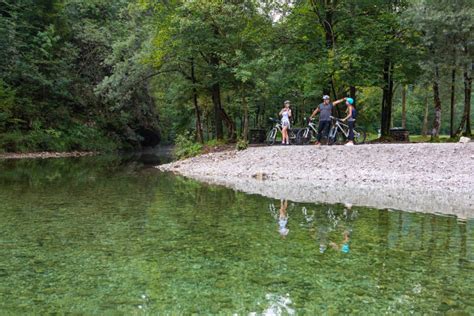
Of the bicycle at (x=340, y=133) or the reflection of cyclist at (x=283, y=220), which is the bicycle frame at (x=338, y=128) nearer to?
the bicycle at (x=340, y=133)

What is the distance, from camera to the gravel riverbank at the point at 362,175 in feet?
Answer: 34.7

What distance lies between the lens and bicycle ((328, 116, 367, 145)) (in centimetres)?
1817

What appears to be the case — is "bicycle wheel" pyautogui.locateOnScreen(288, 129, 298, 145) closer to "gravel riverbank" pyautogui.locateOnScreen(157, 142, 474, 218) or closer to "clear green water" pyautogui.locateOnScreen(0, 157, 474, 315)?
"gravel riverbank" pyautogui.locateOnScreen(157, 142, 474, 218)

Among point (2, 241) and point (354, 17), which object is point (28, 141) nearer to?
point (354, 17)

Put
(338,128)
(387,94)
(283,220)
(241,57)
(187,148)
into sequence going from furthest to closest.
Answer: (387,94) < (187,148) < (241,57) < (338,128) < (283,220)

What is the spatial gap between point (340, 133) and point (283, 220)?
11.6 m

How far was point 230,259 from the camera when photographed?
5773 mm

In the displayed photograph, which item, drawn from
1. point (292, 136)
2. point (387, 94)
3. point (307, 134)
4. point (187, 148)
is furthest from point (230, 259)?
point (387, 94)

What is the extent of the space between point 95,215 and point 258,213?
3.38 m

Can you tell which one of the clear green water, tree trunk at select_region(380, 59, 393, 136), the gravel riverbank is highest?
tree trunk at select_region(380, 59, 393, 136)

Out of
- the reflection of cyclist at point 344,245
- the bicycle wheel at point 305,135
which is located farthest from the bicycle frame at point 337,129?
the reflection of cyclist at point 344,245

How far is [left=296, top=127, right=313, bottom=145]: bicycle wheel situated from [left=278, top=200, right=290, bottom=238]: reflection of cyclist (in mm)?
9650

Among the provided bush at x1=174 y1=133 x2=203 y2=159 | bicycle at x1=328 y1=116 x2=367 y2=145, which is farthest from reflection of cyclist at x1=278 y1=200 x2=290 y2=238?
bush at x1=174 y1=133 x2=203 y2=159

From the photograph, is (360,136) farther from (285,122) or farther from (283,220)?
(283,220)
